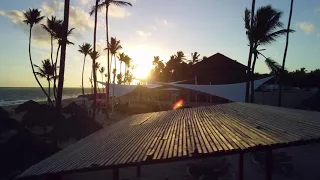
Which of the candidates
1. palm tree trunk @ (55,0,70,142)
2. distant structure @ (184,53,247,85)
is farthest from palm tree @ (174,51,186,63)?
palm tree trunk @ (55,0,70,142)

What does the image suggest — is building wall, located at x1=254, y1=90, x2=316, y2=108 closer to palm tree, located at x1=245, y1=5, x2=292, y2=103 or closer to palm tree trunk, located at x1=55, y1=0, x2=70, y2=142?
palm tree, located at x1=245, y1=5, x2=292, y2=103

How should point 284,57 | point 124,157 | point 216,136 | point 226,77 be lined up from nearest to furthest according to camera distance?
point 124,157, point 216,136, point 284,57, point 226,77

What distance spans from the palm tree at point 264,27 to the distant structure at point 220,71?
13.8 metres

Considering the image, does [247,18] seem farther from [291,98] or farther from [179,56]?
[179,56]

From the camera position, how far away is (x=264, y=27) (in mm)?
19688

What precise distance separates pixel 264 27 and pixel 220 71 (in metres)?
15.1

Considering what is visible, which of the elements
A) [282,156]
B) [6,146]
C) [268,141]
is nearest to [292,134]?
[268,141]

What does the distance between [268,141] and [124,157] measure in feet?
8.61

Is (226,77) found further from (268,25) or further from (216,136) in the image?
(216,136)

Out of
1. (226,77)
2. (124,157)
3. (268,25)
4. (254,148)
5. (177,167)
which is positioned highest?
(268,25)

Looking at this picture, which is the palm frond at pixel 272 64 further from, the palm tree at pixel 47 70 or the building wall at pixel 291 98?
the palm tree at pixel 47 70

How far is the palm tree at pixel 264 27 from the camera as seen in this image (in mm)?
19484

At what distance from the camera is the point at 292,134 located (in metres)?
4.86

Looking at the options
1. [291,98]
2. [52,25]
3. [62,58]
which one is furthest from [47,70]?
[291,98]
